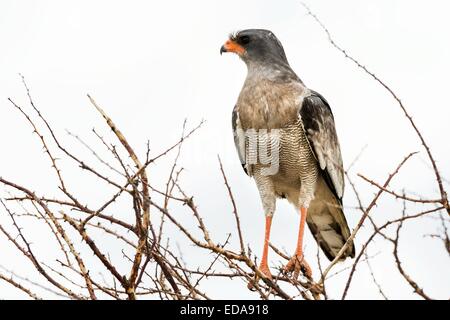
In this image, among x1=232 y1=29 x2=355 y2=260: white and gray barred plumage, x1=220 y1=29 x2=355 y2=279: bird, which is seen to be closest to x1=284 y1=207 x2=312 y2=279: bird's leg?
x1=220 y1=29 x2=355 y2=279: bird

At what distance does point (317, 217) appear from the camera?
22.0ft

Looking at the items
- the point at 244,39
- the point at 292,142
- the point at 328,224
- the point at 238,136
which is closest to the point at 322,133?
the point at 292,142

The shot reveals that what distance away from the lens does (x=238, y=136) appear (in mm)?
6316

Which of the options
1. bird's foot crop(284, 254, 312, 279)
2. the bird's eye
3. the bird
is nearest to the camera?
bird's foot crop(284, 254, 312, 279)

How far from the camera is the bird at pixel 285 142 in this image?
6117mm

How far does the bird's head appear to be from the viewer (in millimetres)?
6535

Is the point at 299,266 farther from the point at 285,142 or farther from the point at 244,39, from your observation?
the point at 244,39

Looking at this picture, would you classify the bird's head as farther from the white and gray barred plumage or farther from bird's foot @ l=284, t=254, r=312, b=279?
bird's foot @ l=284, t=254, r=312, b=279

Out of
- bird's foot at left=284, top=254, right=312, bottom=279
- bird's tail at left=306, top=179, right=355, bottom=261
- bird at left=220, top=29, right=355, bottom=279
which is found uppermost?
bird at left=220, top=29, right=355, bottom=279

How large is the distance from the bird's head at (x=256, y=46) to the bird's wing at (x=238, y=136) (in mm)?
484

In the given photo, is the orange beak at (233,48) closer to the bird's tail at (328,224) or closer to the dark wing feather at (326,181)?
the dark wing feather at (326,181)

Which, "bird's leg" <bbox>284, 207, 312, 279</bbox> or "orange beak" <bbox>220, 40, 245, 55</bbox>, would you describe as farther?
"orange beak" <bbox>220, 40, 245, 55</bbox>
